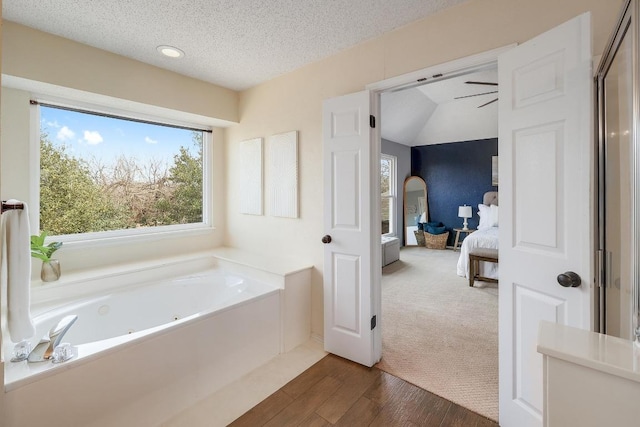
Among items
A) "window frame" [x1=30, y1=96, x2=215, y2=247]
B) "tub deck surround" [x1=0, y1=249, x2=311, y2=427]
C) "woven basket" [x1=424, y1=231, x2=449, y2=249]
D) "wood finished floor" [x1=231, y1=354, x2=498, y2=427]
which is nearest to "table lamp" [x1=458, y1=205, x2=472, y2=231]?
"woven basket" [x1=424, y1=231, x2=449, y2=249]

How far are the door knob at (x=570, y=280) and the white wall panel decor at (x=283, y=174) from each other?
1.96 metres

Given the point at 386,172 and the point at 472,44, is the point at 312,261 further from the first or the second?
the point at 386,172

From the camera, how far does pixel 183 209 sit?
327cm

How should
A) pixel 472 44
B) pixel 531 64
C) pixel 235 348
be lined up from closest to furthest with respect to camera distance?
pixel 531 64
pixel 472 44
pixel 235 348

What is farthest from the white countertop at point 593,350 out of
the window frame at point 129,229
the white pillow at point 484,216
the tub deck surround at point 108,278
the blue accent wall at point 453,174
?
the blue accent wall at point 453,174

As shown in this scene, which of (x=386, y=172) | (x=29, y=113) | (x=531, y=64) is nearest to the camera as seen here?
(x=531, y=64)

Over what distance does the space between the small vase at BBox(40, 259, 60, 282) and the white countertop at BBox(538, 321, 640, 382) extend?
3.02 meters

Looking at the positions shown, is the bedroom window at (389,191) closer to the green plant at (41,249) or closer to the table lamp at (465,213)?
the table lamp at (465,213)

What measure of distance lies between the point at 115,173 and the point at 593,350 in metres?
3.45

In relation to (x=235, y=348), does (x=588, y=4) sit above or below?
above

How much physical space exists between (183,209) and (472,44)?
3135 mm

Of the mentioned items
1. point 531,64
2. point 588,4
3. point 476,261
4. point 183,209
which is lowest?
point 476,261

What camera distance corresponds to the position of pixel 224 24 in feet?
6.41

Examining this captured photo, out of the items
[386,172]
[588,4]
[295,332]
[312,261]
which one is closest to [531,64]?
[588,4]
